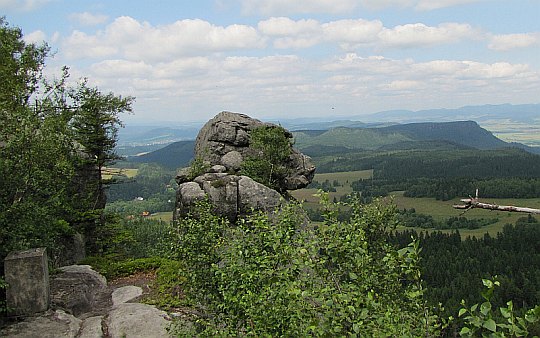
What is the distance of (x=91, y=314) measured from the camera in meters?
21.3

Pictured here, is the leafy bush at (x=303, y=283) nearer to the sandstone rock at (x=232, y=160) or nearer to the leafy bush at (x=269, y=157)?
the leafy bush at (x=269, y=157)

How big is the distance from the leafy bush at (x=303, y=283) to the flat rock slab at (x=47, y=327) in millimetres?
8061

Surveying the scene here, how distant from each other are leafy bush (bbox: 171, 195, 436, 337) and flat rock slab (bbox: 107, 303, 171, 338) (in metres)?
6.36

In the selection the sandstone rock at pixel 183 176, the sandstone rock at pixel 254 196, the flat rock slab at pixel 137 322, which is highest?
the sandstone rock at pixel 183 176

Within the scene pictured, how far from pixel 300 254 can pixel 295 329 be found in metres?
1.65

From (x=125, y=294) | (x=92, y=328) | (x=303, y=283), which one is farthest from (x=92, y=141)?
(x=303, y=283)

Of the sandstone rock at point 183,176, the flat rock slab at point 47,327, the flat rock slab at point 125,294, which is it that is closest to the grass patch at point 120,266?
the flat rock slab at point 125,294

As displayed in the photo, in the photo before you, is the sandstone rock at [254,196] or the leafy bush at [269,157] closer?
the sandstone rock at [254,196]

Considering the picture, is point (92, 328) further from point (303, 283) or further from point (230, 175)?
point (230, 175)

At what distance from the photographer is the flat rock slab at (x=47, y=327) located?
17695 mm

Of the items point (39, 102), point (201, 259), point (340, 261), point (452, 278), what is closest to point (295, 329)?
point (340, 261)

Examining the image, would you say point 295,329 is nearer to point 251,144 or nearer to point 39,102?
point 39,102

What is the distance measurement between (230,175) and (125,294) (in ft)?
51.8

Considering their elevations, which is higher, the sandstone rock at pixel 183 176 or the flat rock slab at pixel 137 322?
the sandstone rock at pixel 183 176
